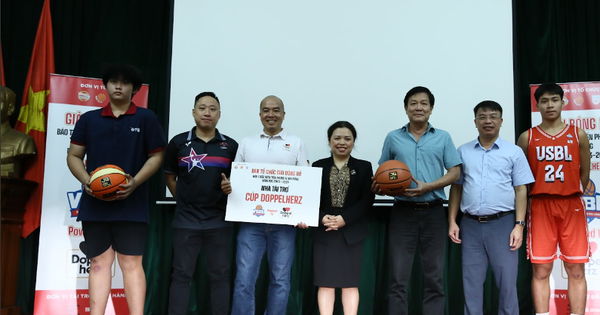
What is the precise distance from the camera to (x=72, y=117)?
12.5 feet

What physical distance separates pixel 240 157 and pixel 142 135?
0.68 metres

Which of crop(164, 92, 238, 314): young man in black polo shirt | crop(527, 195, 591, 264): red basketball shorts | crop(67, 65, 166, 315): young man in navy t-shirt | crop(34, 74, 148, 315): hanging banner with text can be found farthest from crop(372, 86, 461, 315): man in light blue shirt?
crop(34, 74, 148, 315): hanging banner with text

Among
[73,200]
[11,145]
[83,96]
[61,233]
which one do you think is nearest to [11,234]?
[61,233]

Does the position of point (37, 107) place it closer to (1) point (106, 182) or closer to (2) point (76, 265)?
(2) point (76, 265)

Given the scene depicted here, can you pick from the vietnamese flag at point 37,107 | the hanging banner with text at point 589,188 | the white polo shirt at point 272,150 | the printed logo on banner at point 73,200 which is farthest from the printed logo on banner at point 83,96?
the hanging banner with text at point 589,188

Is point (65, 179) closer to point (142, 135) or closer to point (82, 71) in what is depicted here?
point (82, 71)

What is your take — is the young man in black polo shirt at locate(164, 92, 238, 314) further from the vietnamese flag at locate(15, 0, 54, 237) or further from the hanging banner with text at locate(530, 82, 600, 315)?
the hanging banner with text at locate(530, 82, 600, 315)

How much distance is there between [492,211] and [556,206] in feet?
1.57

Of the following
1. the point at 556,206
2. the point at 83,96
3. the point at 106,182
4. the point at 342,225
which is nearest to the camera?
the point at 106,182

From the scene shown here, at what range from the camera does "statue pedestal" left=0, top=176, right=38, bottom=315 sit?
3484 millimetres

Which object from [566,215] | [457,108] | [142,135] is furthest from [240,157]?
[566,215]

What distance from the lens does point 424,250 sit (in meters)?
3.00

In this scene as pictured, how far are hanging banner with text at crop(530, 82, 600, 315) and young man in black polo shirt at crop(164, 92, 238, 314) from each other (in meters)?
2.73

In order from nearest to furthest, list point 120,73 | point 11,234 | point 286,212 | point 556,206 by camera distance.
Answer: point 120,73, point 286,212, point 556,206, point 11,234
